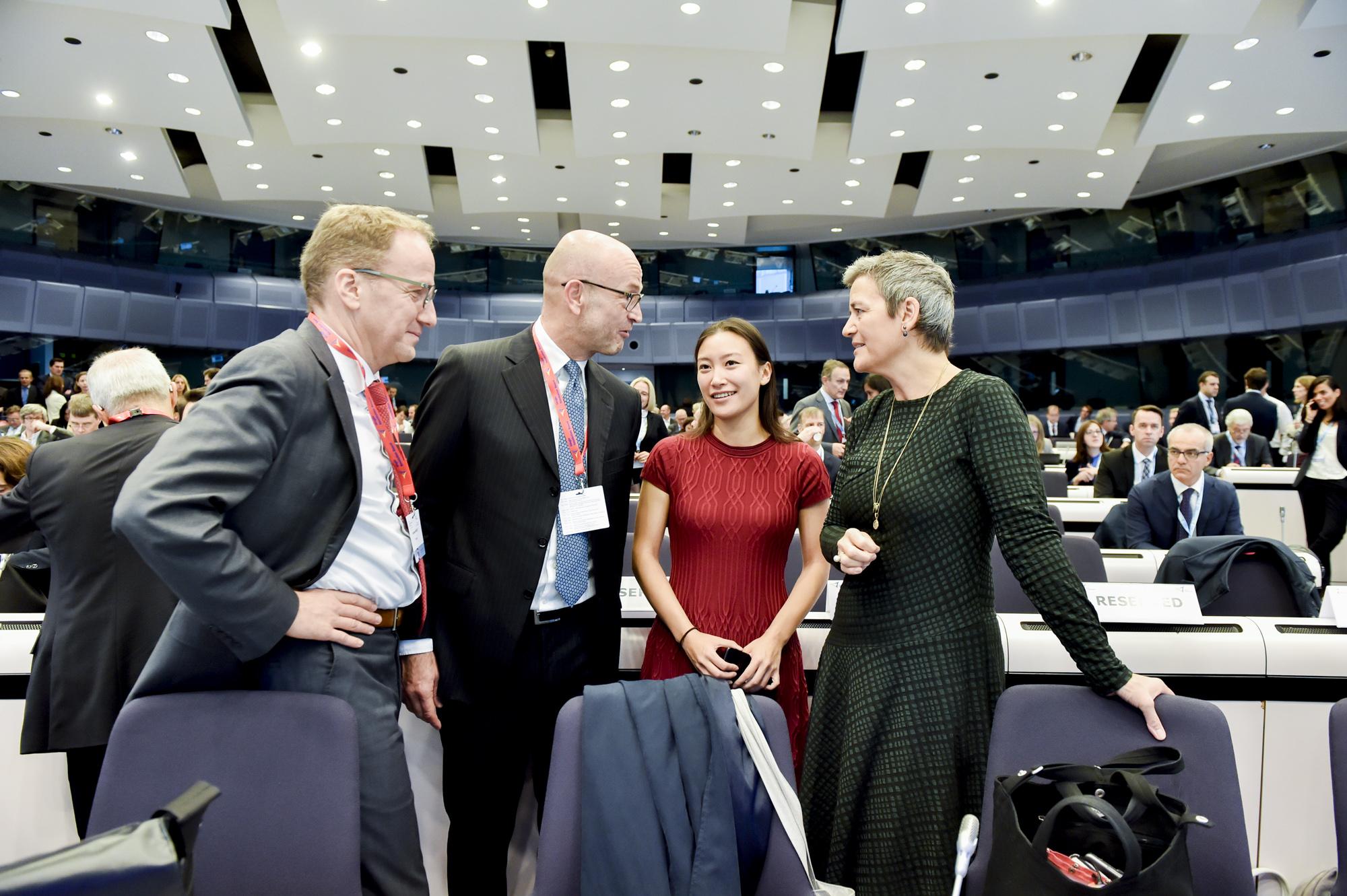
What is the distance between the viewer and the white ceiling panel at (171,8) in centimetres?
639

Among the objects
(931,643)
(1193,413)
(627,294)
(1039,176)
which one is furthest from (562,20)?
(1193,413)

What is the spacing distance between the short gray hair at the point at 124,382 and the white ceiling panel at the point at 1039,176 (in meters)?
9.57

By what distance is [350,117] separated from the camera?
8875mm

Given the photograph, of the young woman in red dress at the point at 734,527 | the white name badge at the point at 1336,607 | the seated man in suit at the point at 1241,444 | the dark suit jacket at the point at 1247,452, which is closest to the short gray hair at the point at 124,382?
the young woman in red dress at the point at 734,527

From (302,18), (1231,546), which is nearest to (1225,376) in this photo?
(1231,546)

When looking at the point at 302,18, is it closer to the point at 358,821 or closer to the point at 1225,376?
the point at 358,821

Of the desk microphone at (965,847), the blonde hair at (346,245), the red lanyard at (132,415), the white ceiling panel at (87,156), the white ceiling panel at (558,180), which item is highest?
the white ceiling panel at (87,156)

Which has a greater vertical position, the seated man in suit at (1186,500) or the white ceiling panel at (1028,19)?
the white ceiling panel at (1028,19)

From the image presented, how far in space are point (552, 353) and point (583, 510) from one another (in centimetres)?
37

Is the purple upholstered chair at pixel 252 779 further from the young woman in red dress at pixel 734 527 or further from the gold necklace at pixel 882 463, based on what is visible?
the gold necklace at pixel 882 463

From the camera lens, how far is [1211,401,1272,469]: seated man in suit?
23.9 feet

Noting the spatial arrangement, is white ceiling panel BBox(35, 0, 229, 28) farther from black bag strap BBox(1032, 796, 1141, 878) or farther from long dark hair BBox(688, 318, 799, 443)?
black bag strap BBox(1032, 796, 1141, 878)

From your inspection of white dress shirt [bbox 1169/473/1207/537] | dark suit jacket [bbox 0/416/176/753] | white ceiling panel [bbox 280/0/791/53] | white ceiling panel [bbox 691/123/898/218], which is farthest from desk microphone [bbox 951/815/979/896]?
white ceiling panel [bbox 691/123/898/218]

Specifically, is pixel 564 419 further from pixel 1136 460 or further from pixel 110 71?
pixel 110 71
